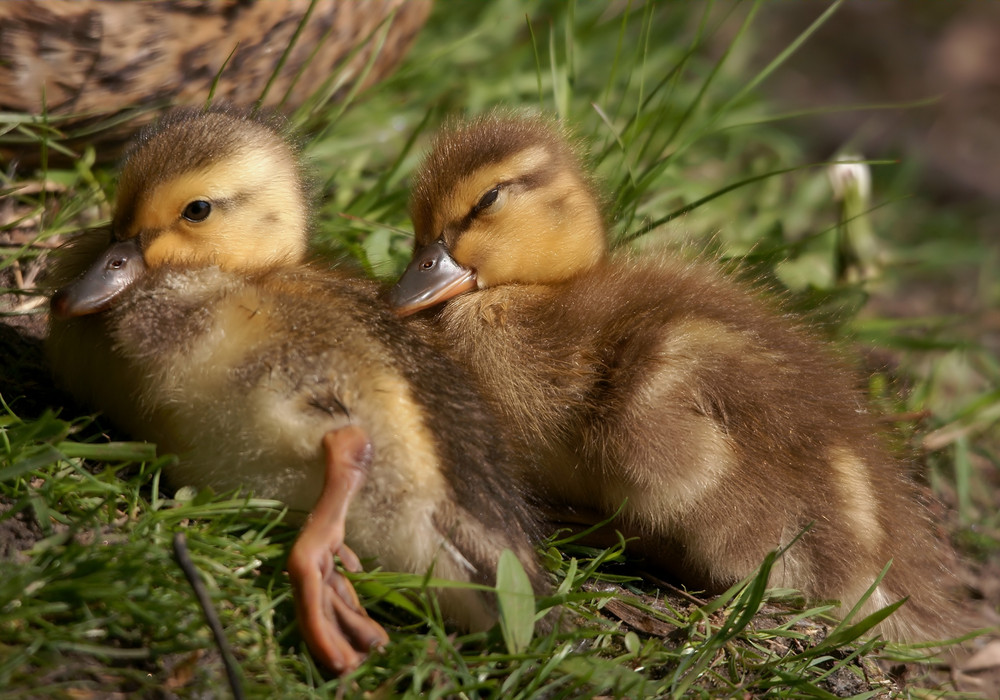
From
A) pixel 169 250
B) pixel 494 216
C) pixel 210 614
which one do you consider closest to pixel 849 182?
pixel 494 216

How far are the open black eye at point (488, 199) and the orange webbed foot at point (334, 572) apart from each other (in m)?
0.65

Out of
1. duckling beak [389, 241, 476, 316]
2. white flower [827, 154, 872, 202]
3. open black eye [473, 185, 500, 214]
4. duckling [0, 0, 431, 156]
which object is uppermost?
duckling [0, 0, 431, 156]

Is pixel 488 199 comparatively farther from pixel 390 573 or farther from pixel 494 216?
pixel 390 573

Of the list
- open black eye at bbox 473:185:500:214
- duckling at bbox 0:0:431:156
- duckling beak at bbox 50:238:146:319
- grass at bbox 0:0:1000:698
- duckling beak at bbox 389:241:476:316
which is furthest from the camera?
duckling at bbox 0:0:431:156

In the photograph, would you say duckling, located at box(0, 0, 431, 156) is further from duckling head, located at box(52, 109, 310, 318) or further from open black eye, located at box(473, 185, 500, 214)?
open black eye, located at box(473, 185, 500, 214)

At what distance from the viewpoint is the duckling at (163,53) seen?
2318mm

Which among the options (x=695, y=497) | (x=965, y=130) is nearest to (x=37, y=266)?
(x=695, y=497)

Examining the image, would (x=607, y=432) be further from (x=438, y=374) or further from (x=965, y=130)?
(x=965, y=130)

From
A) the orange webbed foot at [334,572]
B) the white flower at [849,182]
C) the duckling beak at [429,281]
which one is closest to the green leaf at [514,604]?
the orange webbed foot at [334,572]

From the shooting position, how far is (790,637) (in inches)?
79.4

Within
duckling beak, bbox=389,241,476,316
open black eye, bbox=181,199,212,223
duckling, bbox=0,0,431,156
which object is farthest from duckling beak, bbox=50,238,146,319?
duckling, bbox=0,0,431,156

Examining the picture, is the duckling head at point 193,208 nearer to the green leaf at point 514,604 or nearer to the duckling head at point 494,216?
the duckling head at point 494,216

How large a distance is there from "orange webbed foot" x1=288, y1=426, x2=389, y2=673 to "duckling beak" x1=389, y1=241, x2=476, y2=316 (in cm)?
42

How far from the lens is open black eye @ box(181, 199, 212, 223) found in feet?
6.38
